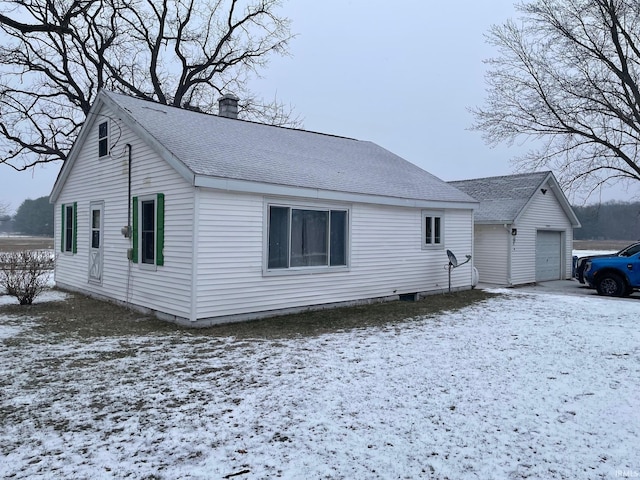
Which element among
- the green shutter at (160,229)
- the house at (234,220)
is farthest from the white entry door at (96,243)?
the green shutter at (160,229)

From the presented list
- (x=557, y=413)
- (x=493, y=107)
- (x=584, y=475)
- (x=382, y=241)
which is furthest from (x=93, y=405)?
(x=493, y=107)

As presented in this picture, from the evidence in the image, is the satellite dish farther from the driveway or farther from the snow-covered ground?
the snow-covered ground

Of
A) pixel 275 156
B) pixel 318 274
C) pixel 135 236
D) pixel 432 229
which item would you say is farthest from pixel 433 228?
pixel 135 236

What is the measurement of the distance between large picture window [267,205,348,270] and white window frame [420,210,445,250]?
10.6 ft

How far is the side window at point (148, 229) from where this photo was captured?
860cm

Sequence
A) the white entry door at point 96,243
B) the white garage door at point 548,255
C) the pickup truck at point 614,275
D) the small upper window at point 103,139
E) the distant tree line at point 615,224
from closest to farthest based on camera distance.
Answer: the small upper window at point 103,139
the white entry door at point 96,243
the pickup truck at point 614,275
the white garage door at point 548,255
the distant tree line at point 615,224

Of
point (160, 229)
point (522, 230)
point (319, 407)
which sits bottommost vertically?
point (319, 407)

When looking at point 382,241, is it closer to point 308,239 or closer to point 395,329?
point 308,239

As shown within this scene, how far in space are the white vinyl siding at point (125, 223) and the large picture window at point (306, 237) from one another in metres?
1.81

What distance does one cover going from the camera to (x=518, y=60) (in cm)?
2211

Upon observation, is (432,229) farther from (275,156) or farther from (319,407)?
(319,407)

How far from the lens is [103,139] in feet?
35.8

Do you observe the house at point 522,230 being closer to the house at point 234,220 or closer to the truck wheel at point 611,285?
the house at point 234,220

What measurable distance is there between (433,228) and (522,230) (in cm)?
541
